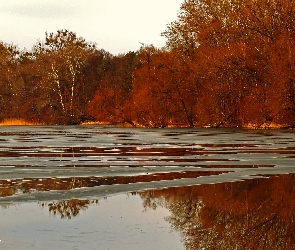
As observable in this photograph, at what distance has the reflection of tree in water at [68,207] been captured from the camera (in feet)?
25.8

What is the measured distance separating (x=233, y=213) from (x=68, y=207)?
7.00ft

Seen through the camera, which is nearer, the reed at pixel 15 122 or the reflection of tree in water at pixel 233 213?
the reflection of tree in water at pixel 233 213

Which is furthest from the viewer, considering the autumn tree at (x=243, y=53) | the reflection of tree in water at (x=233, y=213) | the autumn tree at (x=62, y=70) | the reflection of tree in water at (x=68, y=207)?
the autumn tree at (x=62, y=70)

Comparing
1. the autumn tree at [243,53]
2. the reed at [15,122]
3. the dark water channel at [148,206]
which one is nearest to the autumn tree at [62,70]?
the reed at [15,122]

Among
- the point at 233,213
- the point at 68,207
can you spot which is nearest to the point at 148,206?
the point at 68,207

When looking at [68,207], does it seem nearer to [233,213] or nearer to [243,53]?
[233,213]

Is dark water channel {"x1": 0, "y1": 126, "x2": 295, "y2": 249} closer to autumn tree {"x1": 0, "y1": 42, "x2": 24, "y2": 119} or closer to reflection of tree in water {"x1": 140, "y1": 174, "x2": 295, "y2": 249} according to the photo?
reflection of tree in water {"x1": 140, "y1": 174, "x2": 295, "y2": 249}

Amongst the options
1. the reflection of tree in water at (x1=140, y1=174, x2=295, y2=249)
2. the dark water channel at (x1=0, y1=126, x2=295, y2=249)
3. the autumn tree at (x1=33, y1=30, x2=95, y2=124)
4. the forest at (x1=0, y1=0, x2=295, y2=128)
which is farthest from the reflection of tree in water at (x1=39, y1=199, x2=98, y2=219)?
the autumn tree at (x1=33, y1=30, x2=95, y2=124)

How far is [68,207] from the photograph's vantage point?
8344 millimetres

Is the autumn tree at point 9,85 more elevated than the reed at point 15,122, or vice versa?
the autumn tree at point 9,85

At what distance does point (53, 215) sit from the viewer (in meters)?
7.70

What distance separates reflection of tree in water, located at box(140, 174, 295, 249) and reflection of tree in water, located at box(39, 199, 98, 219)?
0.83 metres

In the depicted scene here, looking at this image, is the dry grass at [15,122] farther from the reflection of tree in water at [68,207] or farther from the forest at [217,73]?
the reflection of tree in water at [68,207]

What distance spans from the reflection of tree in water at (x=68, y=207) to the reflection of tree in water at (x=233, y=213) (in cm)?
83
